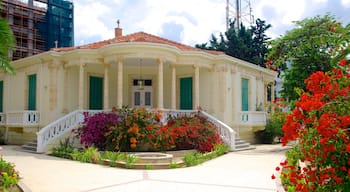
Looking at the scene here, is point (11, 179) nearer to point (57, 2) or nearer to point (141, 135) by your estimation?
point (141, 135)

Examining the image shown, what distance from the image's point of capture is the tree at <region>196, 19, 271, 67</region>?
1314 inches

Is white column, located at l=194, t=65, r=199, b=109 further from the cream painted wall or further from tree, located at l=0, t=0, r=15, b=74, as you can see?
tree, located at l=0, t=0, r=15, b=74

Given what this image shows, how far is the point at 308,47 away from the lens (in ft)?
27.6

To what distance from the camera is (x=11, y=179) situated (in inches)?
265

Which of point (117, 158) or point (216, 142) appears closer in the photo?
point (117, 158)

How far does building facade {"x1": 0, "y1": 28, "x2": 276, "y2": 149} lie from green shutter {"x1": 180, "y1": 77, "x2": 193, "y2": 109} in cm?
5

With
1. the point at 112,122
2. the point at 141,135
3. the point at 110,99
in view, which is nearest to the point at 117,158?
the point at 141,135

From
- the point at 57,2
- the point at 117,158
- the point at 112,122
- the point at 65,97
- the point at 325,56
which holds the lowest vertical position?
the point at 117,158

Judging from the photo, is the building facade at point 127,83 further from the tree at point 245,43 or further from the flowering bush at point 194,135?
the tree at point 245,43

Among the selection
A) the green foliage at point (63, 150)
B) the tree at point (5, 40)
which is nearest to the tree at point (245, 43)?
the green foliage at point (63, 150)

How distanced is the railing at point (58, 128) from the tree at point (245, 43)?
21.2m

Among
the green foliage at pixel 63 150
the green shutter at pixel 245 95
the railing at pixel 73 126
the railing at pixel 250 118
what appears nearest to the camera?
the green foliage at pixel 63 150

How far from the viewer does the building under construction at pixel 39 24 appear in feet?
144

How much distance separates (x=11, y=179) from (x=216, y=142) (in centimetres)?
946
